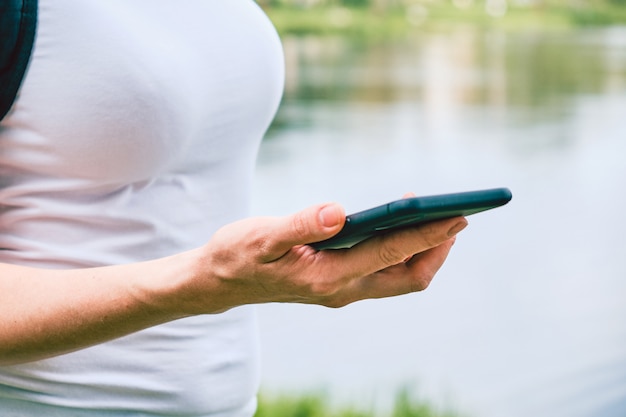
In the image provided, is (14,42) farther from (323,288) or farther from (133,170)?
(323,288)

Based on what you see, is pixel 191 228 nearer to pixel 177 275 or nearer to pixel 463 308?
pixel 177 275

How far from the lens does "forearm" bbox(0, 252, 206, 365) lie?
0.49 metres

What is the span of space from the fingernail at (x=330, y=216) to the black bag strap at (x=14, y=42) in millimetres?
211

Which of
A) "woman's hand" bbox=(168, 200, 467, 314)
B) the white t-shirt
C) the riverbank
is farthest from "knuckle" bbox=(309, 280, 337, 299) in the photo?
the riverbank

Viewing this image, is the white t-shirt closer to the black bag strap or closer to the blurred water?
the black bag strap

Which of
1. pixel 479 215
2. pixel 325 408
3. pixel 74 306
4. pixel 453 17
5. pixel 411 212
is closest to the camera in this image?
pixel 411 212

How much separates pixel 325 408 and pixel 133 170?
160cm

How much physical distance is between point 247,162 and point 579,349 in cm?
260

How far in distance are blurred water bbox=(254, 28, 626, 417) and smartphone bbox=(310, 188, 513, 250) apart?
1.79 m

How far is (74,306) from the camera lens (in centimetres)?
51

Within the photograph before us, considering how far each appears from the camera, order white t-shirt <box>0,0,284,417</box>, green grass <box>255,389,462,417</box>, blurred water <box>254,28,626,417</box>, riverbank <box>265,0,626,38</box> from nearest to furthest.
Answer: white t-shirt <box>0,0,284,417</box>
green grass <box>255,389,462,417</box>
blurred water <box>254,28,626,417</box>
riverbank <box>265,0,626,38</box>

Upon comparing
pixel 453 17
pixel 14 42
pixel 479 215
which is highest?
pixel 14 42

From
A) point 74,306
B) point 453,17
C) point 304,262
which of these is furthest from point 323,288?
point 453,17

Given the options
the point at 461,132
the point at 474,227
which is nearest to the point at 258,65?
the point at 474,227
